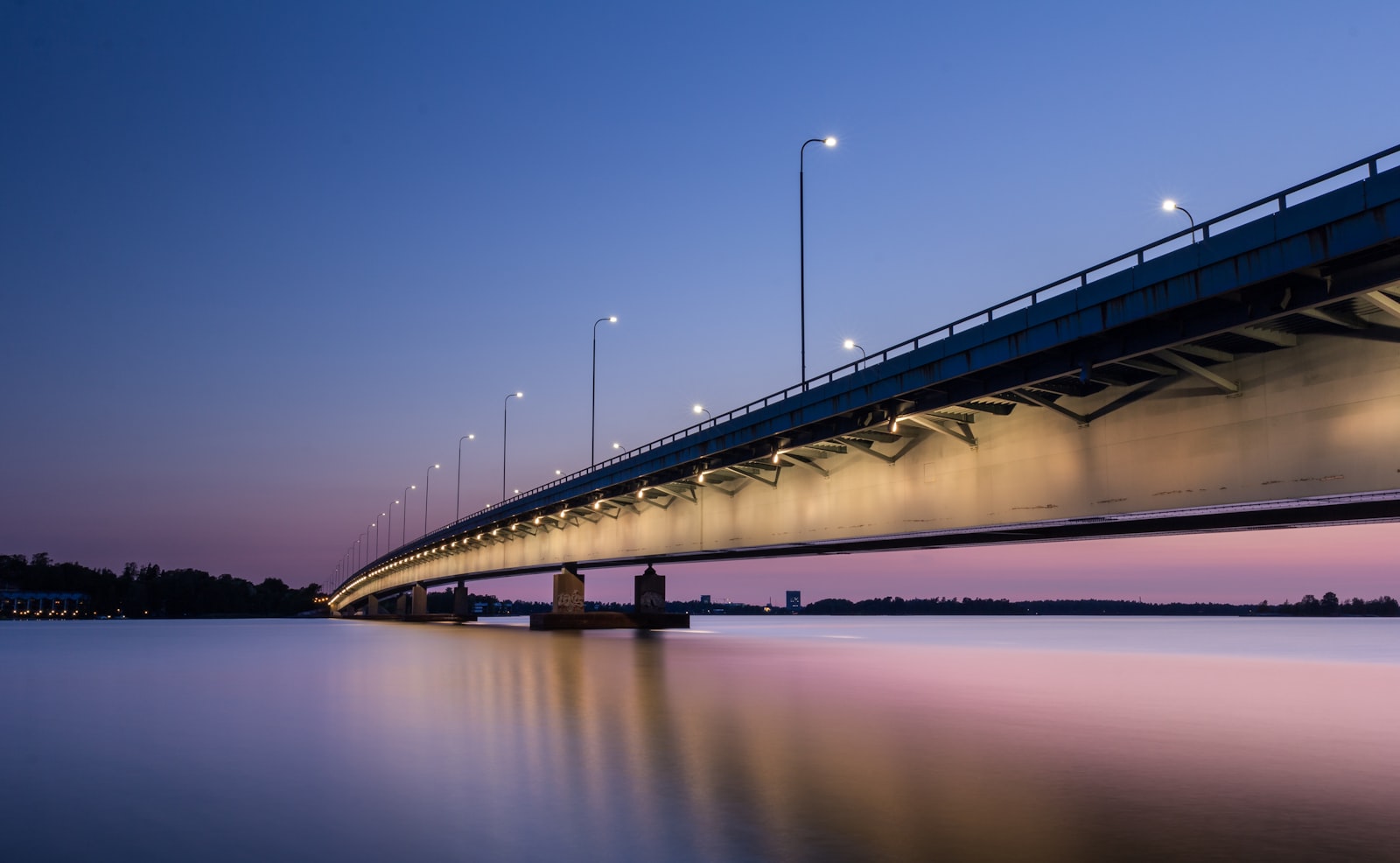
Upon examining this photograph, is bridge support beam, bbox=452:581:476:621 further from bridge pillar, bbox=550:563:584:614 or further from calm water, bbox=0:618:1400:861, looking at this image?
calm water, bbox=0:618:1400:861

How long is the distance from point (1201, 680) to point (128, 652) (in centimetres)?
5049

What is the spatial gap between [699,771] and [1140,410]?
18863 mm

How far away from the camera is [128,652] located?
53531 mm

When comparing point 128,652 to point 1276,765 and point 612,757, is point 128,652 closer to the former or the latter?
point 612,757

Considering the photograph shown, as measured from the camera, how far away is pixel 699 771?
1213 cm

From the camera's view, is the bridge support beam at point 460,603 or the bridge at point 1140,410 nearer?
the bridge at point 1140,410

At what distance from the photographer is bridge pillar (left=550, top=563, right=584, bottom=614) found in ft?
271

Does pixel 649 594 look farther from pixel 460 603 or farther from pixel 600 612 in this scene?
pixel 460 603

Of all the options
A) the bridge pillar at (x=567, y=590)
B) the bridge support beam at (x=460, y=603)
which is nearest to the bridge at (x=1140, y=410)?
the bridge pillar at (x=567, y=590)

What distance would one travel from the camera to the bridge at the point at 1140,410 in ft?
66.1

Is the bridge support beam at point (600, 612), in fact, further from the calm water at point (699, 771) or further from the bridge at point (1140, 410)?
the calm water at point (699, 771)

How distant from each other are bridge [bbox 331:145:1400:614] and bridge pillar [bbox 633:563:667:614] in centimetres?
4067

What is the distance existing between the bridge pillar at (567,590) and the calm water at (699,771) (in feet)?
180

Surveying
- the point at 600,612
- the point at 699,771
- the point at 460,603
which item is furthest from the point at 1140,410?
the point at 460,603
